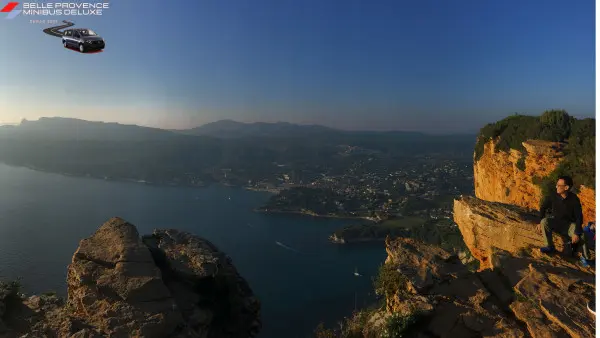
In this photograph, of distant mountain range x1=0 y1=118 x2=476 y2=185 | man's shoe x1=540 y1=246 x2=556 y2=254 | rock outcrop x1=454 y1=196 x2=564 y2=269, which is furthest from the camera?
distant mountain range x1=0 y1=118 x2=476 y2=185

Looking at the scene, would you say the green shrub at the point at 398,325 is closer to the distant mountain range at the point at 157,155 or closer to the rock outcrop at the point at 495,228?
the rock outcrop at the point at 495,228

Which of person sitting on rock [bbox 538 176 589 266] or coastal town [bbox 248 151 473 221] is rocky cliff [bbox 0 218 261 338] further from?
coastal town [bbox 248 151 473 221]

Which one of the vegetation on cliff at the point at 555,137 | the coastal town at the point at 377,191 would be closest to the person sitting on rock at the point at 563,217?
the vegetation on cliff at the point at 555,137

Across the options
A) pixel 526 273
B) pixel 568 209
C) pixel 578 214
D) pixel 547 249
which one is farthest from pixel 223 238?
pixel 578 214

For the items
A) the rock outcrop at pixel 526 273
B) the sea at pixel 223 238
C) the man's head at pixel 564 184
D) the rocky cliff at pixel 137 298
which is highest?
the man's head at pixel 564 184

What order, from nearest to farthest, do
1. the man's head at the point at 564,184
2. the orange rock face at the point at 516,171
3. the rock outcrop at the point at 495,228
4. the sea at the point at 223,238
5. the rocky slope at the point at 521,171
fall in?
the man's head at the point at 564,184 → the rock outcrop at the point at 495,228 → the rocky slope at the point at 521,171 → the orange rock face at the point at 516,171 → the sea at the point at 223,238

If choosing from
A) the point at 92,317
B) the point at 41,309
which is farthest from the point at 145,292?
the point at 41,309

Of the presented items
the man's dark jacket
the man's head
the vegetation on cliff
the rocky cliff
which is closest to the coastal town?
the vegetation on cliff
